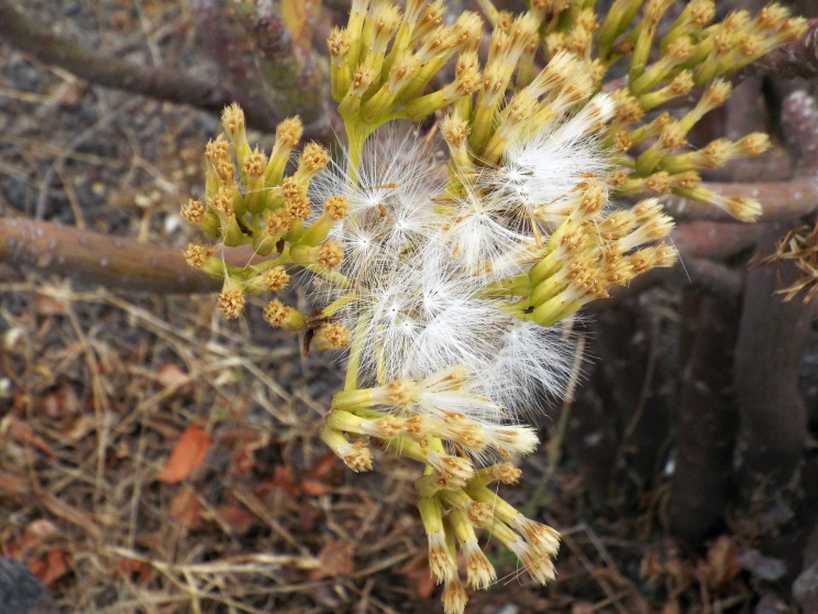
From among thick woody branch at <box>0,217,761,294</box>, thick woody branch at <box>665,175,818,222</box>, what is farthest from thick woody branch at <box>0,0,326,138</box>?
thick woody branch at <box>665,175,818,222</box>

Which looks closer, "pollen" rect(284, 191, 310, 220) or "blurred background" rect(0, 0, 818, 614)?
"pollen" rect(284, 191, 310, 220)

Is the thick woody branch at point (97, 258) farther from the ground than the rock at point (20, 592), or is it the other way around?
the thick woody branch at point (97, 258)

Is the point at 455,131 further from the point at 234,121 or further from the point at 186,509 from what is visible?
the point at 186,509

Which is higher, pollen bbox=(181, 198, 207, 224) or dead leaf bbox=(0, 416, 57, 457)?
pollen bbox=(181, 198, 207, 224)

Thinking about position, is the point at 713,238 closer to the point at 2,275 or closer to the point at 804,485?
the point at 804,485

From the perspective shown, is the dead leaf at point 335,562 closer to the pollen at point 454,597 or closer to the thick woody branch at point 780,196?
the pollen at point 454,597

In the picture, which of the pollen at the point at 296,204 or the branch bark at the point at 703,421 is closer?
the pollen at the point at 296,204

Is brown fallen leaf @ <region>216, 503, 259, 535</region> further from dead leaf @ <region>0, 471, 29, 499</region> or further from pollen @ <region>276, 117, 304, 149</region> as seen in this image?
pollen @ <region>276, 117, 304, 149</region>

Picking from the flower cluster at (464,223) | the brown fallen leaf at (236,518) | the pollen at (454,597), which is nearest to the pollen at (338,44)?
the flower cluster at (464,223)
